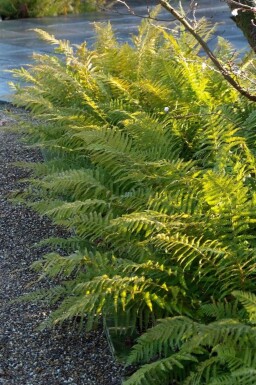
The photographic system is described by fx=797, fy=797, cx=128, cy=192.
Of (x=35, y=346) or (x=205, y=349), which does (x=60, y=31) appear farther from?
(x=205, y=349)

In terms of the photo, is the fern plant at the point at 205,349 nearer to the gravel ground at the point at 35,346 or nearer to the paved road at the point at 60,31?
the gravel ground at the point at 35,346

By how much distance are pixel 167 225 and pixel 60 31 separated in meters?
13.4

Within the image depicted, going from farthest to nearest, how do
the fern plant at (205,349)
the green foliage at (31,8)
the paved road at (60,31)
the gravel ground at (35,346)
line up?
the green foliage at (31,8) < the paved road at (60,31) < the gravel ground at (35,346) < the fern plant at (205,349)

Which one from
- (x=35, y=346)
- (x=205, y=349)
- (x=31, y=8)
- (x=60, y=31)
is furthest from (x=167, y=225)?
(x=31, y=8)

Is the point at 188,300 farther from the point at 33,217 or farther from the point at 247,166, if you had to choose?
the point at 33,217

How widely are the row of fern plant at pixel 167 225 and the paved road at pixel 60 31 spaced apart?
510 cm

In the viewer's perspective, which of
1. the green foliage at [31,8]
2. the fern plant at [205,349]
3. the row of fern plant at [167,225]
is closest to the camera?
the fern plant at [205,349]

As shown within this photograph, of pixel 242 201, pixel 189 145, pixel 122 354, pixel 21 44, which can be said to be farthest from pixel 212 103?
pixel 21 44

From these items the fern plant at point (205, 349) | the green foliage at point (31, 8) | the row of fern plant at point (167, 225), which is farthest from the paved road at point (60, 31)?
the fern plant at point (205, 349)

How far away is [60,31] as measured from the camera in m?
16.2

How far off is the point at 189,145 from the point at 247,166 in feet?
2.20

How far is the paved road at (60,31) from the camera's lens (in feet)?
40.2

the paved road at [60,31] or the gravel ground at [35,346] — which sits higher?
the gravel ground at [35,346]

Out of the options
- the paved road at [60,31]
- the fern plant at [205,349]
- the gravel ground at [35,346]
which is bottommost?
the paved road at [60,31]
